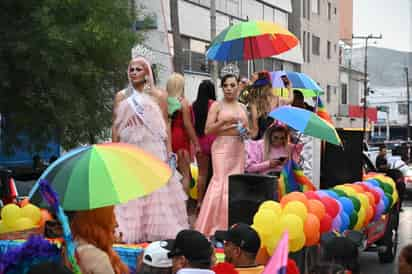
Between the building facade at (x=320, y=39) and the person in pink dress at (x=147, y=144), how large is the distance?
45854 mm

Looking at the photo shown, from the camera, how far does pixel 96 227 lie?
473 centimetres

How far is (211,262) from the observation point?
4.84 meters

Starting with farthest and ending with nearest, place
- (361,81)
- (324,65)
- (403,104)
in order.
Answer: (403,104), (361,81), (324,65)

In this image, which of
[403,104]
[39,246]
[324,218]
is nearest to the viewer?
[39,246]

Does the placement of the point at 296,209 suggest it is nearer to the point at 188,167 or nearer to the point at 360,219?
the point at 360,219

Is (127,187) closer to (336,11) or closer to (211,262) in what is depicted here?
(211,262)

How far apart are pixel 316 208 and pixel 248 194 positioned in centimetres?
74

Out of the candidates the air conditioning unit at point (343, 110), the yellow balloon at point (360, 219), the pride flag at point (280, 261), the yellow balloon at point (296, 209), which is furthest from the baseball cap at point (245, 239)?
the air conditioning unit at point (343, 110)

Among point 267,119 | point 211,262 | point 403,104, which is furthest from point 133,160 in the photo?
point 403,104

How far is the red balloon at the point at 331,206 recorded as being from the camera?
7.68 meters

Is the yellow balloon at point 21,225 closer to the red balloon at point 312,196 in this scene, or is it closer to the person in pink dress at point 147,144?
the person in pink dress at point 147,144

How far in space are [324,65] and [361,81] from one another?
61.1 feet

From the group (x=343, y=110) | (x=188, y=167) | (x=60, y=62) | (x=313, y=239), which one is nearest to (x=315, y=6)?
(x=343, y=110)

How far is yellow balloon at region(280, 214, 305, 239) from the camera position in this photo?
21.9 ft
